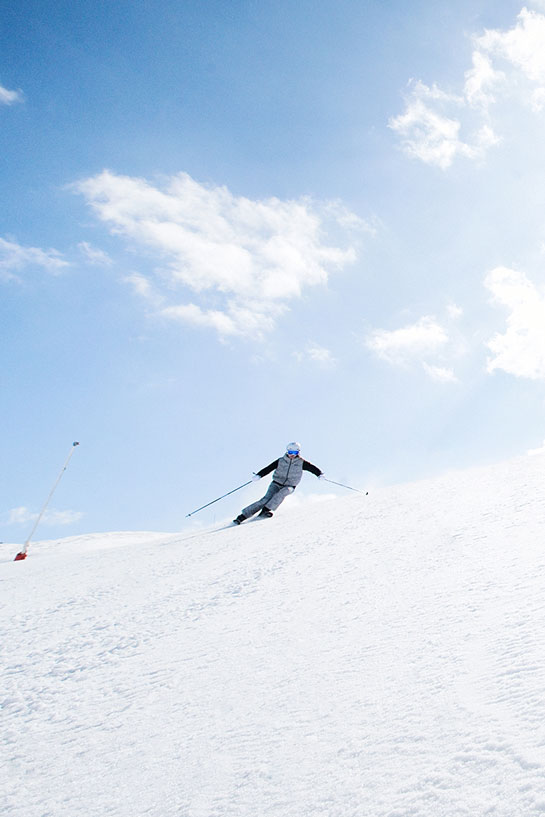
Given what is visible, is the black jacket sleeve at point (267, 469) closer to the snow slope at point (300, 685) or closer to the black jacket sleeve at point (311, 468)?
the black jacket sleeve at point (311, 468)

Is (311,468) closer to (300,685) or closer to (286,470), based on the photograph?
(286,470)

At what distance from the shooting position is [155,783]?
2320 mm

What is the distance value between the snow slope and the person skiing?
16.3ft

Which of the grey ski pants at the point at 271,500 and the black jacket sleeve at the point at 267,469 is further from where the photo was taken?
the black jacket sleeve at the point at 267,469

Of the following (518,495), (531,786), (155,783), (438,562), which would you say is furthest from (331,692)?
(518,495)

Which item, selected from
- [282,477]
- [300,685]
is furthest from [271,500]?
[300,685]

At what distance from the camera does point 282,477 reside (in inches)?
446

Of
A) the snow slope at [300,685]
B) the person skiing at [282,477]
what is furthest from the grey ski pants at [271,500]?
the snow slope at [300,685]

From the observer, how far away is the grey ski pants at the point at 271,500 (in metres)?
10.6

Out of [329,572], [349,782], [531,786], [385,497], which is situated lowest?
[349,782]

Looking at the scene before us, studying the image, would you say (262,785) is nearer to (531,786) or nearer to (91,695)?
(531,786)

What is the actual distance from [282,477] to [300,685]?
27.8 ft

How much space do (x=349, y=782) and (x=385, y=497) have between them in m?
6.92

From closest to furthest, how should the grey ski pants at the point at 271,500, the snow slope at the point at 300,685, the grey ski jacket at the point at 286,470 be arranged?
the snow slope at the point at 300,685 → the grey ski pants at the point at 271,500 → the grey ski jacket at the point at 286,470
